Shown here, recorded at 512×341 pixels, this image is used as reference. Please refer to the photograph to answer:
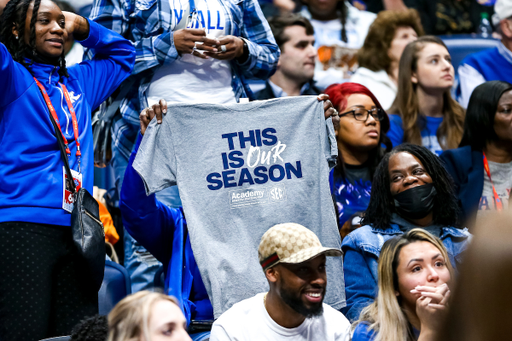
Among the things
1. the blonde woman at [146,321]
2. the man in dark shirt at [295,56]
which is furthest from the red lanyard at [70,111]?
the man in dark shirt at [295,56]

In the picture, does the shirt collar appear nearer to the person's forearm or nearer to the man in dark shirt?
the man in dark shirt

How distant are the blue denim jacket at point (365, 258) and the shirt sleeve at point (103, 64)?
1.57m

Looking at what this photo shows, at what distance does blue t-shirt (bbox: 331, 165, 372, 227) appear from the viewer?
4.53m

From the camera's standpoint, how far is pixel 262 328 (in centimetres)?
304

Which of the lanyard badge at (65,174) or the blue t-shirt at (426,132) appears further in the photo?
the blue t-shirt at (426,132)

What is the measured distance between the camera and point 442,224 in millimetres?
3963

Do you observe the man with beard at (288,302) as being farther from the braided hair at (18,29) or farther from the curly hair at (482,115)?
the curly hair at (482,115)

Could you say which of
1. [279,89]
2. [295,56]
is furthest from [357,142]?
[295,56]

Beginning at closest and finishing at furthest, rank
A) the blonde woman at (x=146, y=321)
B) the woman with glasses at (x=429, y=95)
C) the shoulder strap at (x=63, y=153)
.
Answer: the blonde woman at (x=146, y=321) < the shoulder strap at (x=63, y=153) < the woman with glasses at (x=429, y=95)

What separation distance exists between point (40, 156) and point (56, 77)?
0.48 meters

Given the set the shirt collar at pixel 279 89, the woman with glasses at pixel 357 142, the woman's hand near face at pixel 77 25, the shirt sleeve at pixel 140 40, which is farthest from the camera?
the shirt collar at pixel 279 89

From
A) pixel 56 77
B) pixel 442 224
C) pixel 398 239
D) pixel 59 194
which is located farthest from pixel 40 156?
pixel 442 224

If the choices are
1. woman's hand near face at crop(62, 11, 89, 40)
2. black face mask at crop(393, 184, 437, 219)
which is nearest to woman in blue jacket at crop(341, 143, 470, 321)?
black face mask at crop(393, 184, 437, 219)

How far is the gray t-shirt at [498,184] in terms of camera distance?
4.59 metres
